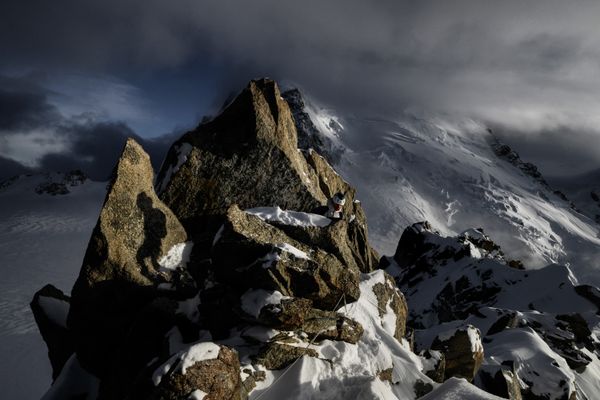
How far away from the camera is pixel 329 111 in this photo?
5655 inches

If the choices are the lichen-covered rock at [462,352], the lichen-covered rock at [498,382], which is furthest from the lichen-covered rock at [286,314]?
the lichen-covered rock at [498,382]

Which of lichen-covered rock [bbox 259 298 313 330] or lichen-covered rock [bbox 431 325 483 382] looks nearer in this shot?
lichen-covered rock [bbox 259 298 313 330]

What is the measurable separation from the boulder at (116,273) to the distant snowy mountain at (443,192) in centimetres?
5803

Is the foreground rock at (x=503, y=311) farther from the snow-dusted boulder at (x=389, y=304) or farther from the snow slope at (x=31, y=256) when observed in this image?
the snow slope at (x=31, y=256)

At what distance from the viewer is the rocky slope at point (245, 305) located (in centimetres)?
852

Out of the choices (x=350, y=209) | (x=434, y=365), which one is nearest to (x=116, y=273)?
(x=434, y=365)

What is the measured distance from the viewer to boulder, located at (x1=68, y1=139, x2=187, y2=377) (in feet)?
38.1

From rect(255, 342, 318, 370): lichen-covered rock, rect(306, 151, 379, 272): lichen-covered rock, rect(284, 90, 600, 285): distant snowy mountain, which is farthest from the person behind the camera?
rect(284, 90, 600, 285): distant snowy mountain

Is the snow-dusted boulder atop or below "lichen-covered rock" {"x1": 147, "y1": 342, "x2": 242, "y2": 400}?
below

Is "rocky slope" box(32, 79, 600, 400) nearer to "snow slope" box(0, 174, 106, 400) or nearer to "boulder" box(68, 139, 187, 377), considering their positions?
"boulder" box(68, 139, 187, 377)

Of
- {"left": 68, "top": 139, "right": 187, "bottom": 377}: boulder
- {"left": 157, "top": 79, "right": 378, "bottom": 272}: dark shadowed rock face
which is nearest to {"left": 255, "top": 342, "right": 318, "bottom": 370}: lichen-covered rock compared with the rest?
{"left": 68, "top": 139, "right": 187, "bottom": 377}: boulder

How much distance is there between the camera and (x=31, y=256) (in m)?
46.6

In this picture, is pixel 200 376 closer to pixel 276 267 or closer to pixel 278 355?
pixel 278 355

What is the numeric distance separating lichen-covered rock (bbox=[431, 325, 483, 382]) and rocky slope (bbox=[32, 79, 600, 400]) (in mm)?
47
